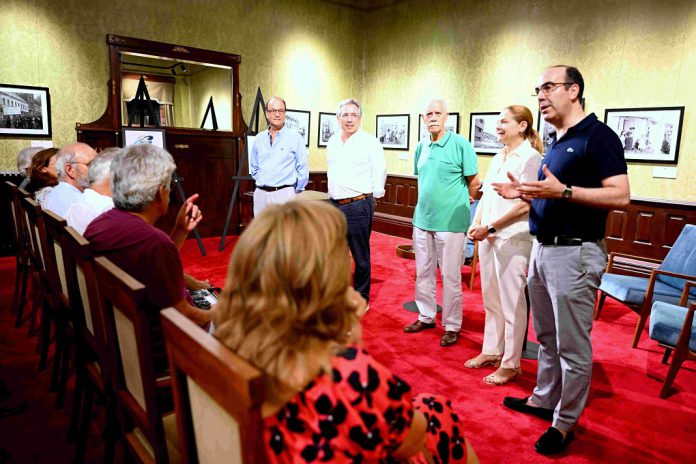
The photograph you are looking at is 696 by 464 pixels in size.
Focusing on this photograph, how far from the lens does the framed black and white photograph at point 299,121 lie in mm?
8320

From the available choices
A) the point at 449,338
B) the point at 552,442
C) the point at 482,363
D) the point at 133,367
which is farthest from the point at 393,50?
the point at 133,367

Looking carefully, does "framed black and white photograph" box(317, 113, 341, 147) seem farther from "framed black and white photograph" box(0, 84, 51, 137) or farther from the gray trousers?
the gray trousers

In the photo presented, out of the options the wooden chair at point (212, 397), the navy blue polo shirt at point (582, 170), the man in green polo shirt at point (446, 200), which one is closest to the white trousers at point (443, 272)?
the man in green polo shirt at point (446, 200)

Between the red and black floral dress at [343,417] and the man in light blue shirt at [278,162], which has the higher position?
the man in light blue shirt at [278,162]

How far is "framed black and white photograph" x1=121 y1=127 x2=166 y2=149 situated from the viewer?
20.4 feet

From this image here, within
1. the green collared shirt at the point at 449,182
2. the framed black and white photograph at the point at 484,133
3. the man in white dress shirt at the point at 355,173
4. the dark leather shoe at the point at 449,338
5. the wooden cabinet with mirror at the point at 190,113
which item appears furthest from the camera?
the framed black and white photograph at the point at 484,133

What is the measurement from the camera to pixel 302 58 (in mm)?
8375

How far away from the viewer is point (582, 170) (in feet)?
7.22

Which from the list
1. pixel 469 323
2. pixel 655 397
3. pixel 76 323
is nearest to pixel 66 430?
pixel 76 323

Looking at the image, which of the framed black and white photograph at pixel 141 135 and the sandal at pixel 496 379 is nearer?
the sandal at pixel 496 379

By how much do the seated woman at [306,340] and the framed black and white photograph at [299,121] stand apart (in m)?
7.56

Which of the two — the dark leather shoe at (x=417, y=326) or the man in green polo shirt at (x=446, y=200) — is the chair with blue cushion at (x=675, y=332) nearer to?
the man in green polo shirt at (x=446, y=200)

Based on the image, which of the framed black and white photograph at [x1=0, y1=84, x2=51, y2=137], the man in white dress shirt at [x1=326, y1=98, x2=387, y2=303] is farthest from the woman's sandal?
the framed black and white photograph at [x1=0, y1=84, x2=51, y2=137]

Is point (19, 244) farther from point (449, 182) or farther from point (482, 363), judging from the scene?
point (482, 363)
